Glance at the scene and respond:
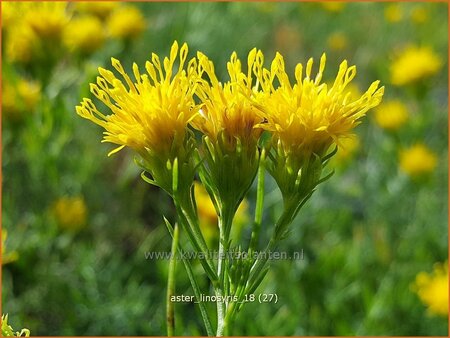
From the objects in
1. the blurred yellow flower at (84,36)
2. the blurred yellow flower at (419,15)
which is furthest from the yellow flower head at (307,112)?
the blurred yellow flower at (419,15)

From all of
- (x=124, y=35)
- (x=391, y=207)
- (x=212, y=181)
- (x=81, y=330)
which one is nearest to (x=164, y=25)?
(x=124, y=35)

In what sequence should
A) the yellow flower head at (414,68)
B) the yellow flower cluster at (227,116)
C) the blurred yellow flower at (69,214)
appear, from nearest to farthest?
the yellow flower cluster at (227,116)
the blurred yellow flower at (69,214)
the yellow flower head at (414,68)

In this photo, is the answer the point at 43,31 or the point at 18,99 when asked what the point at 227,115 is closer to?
the point at 18,99

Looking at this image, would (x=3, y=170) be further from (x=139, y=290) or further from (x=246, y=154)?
(x=246, y=154)

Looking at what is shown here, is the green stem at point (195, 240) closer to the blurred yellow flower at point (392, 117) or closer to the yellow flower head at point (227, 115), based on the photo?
the yellow flower head at point (227, 115)

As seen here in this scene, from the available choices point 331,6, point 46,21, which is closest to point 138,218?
point 46,21

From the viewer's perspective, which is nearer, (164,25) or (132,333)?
(132,333)
